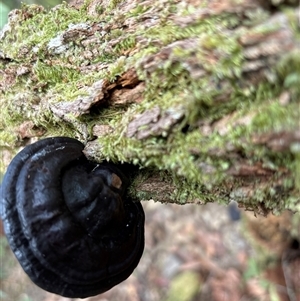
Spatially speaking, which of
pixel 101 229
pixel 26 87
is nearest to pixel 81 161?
pixel 101 229

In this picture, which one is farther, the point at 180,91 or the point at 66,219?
the point at 66,219

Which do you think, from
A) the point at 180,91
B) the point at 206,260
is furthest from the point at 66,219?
the point at 206,260

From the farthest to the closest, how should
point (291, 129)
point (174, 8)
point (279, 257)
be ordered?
point (279, 257), point (174, 8), point (291, 129)

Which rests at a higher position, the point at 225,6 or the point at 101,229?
the point at 225,6

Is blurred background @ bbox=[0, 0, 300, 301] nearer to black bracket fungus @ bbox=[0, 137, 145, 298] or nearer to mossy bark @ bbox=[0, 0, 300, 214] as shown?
mossy bark @ bbox=[0, 0, 300, 214]

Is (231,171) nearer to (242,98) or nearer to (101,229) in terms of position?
(242,98)

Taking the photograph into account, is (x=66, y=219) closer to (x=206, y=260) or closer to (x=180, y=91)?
(x=180, y=91)
